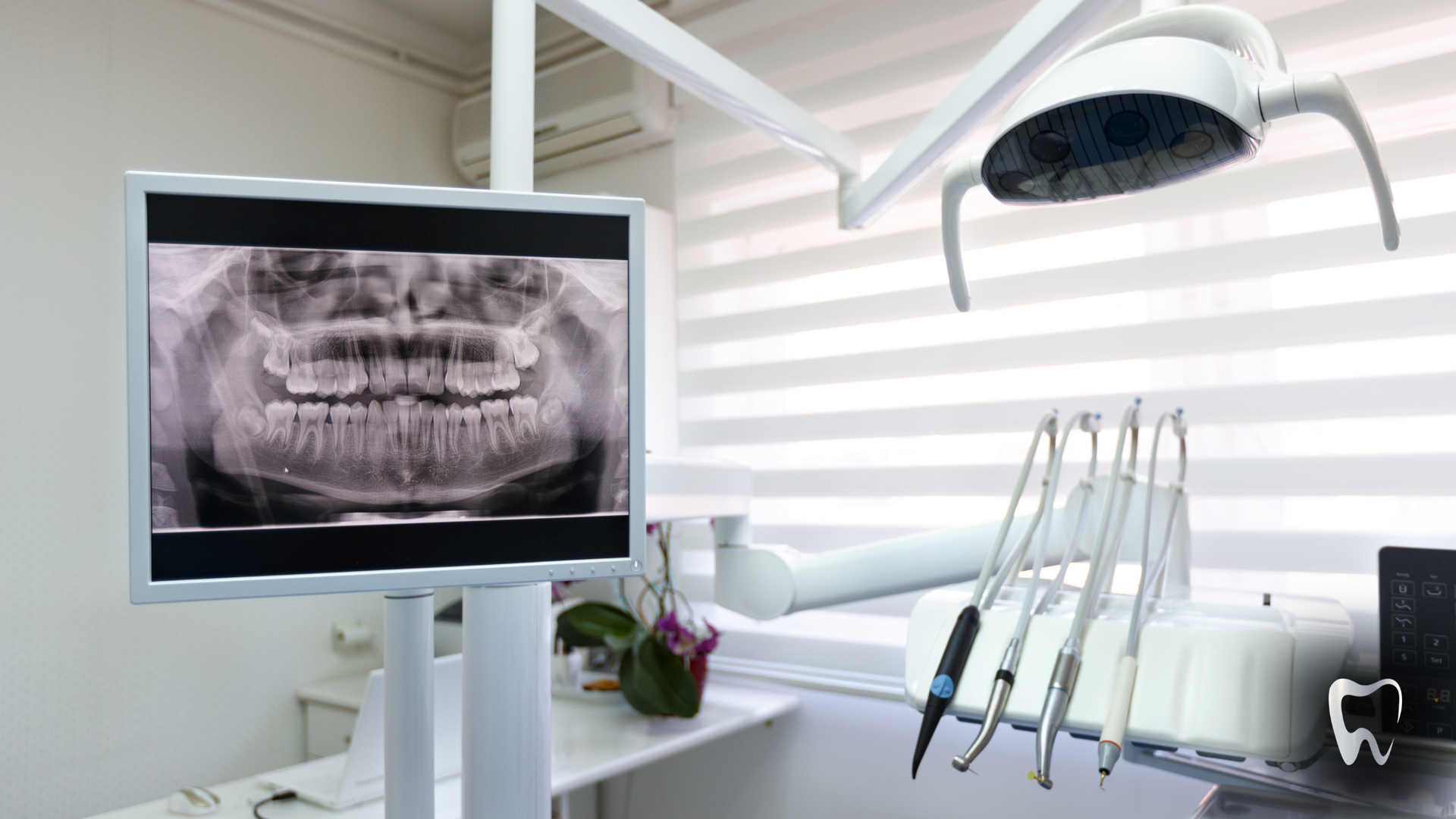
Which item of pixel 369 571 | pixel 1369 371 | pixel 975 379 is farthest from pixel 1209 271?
pixel 369 571

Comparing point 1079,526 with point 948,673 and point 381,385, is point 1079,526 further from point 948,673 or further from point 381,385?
point 381,385

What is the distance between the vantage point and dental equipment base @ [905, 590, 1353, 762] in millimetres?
741

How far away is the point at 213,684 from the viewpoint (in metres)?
2.25

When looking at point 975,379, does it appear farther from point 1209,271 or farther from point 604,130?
point 604,130

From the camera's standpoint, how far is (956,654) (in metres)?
0.85

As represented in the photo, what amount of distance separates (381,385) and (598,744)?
1.08m

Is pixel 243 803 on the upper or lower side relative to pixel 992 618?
lower

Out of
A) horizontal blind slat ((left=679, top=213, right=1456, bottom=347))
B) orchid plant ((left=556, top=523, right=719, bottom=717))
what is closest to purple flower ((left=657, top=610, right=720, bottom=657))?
orchid plant ((left=556, top=523, right=719, bottom=717))

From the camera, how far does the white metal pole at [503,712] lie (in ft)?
2.89

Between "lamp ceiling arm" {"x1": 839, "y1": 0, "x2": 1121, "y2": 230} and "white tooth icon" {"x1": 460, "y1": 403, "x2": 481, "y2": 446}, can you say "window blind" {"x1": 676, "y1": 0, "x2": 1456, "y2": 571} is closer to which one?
"lamp ceiling arm" {"x1": 839, "y1": 0, "x2": 1121, "y2": 230}

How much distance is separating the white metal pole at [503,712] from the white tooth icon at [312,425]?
22cm

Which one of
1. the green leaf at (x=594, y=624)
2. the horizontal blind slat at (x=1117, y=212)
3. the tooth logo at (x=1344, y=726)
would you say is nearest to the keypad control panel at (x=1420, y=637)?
the tooth logo at (x=1344, y=726)

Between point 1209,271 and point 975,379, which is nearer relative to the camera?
point 1209,271

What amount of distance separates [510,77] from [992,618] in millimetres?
703
